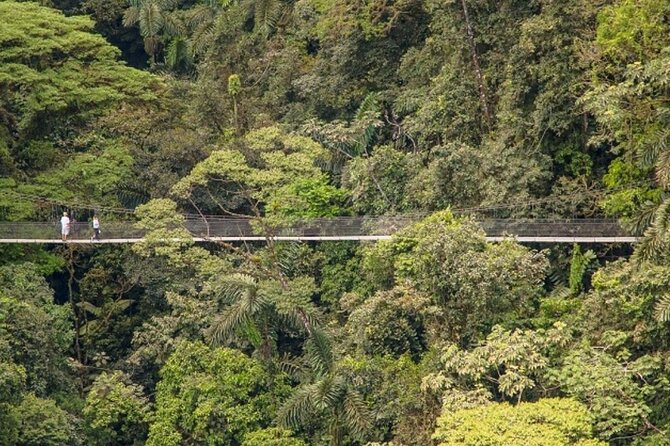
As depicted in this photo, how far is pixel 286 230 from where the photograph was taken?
43.1m

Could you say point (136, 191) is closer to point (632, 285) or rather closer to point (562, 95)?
point (562, 95)

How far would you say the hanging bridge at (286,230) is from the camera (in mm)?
40250

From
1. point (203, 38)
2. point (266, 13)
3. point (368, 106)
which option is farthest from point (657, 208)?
point (203, 38)

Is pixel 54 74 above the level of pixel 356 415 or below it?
above

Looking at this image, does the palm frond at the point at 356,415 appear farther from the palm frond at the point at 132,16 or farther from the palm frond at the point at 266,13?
the palm frond at the point at 132,16

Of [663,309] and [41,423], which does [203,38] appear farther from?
[663,309]

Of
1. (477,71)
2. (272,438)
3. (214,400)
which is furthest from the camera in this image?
(477,71)

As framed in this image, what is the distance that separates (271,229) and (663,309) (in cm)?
1034

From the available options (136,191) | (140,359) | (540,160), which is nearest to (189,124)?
(136,191)

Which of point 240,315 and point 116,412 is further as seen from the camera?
point 116,412

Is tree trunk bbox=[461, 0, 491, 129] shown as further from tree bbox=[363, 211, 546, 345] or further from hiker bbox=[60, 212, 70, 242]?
hiker bbox=[60, 212, 70, 242]

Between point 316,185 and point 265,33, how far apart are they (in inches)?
285

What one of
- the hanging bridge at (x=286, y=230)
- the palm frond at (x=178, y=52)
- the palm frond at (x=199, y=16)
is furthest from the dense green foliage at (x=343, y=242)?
the palm frond at (x=178, y=52)

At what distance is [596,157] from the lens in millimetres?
42156
